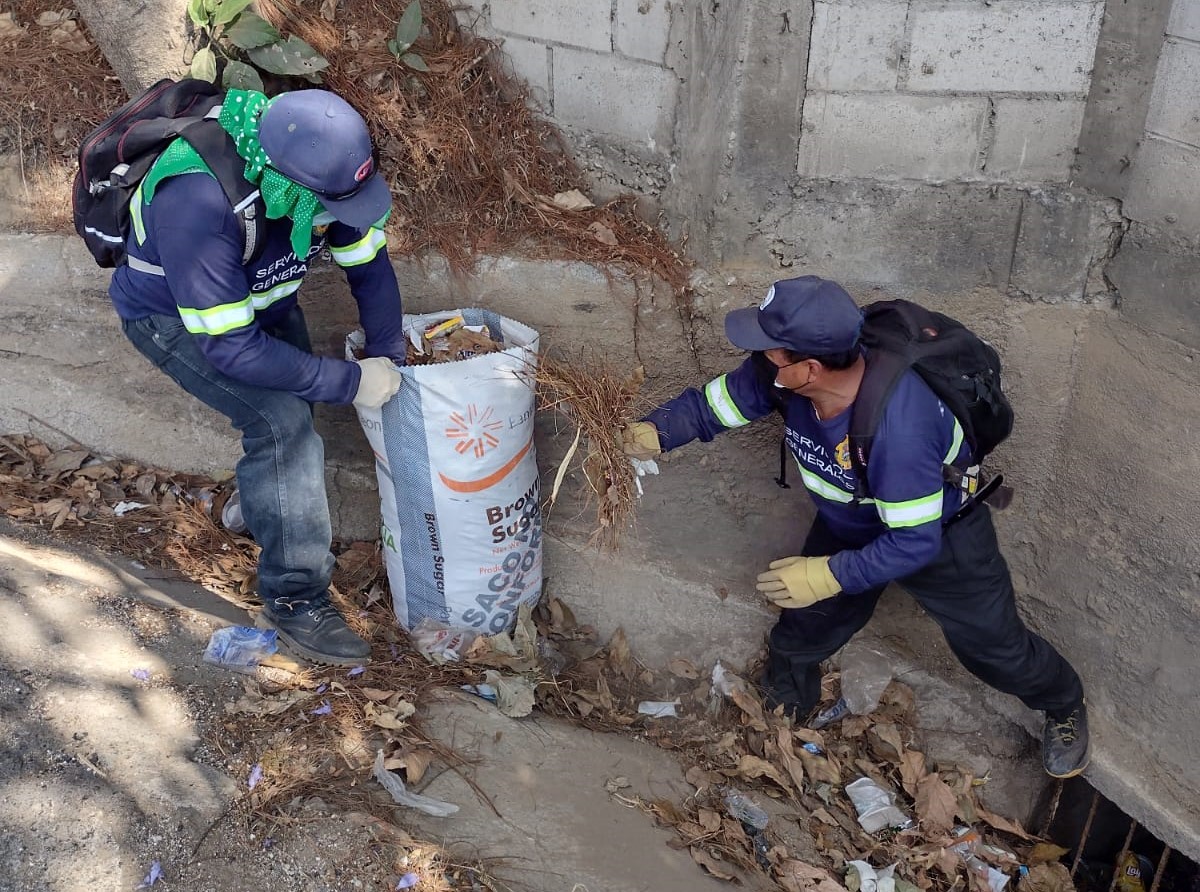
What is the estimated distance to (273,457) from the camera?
3.09m

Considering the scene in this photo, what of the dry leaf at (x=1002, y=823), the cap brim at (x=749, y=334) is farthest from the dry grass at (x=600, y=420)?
the dry leaf at (x=1002, y=823)

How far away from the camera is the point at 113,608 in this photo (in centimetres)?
327

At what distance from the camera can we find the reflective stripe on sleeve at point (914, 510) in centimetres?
275

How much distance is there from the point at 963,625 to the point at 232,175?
2.50 metres

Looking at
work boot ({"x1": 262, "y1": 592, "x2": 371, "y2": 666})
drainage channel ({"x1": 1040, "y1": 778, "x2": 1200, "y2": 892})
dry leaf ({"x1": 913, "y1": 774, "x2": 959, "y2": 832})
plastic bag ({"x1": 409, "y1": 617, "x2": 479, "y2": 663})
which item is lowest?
drainage channel ({"x1": 1040, "y1": 778, "x2": 1200, "y2": 892})

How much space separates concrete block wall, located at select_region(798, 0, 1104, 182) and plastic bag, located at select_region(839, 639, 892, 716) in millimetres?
1723

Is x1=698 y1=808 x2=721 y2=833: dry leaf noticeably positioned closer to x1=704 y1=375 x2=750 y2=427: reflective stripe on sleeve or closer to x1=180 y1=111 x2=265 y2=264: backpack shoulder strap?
x1=704 y1=375 x2=750 y2=427: reflective stripe on sleeve

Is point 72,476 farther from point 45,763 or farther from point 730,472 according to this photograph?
point 730,472

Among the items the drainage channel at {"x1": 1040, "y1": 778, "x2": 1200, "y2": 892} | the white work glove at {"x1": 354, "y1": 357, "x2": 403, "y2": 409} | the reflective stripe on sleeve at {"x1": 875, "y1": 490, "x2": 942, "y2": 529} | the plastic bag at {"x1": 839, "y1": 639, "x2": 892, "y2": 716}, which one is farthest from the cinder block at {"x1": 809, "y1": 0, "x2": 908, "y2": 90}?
the drainage channel at {"x1": 1040, "y1": 778, "x2": 1200, "y2": 892}

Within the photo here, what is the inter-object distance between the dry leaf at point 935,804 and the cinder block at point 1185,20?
2488 mm

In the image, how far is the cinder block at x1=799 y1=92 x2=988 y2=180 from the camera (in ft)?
10.5

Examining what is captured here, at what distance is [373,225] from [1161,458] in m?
2.47

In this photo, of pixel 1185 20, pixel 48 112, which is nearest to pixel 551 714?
pixel 1185 20

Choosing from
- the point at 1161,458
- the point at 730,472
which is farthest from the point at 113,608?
the point at 1161,458
